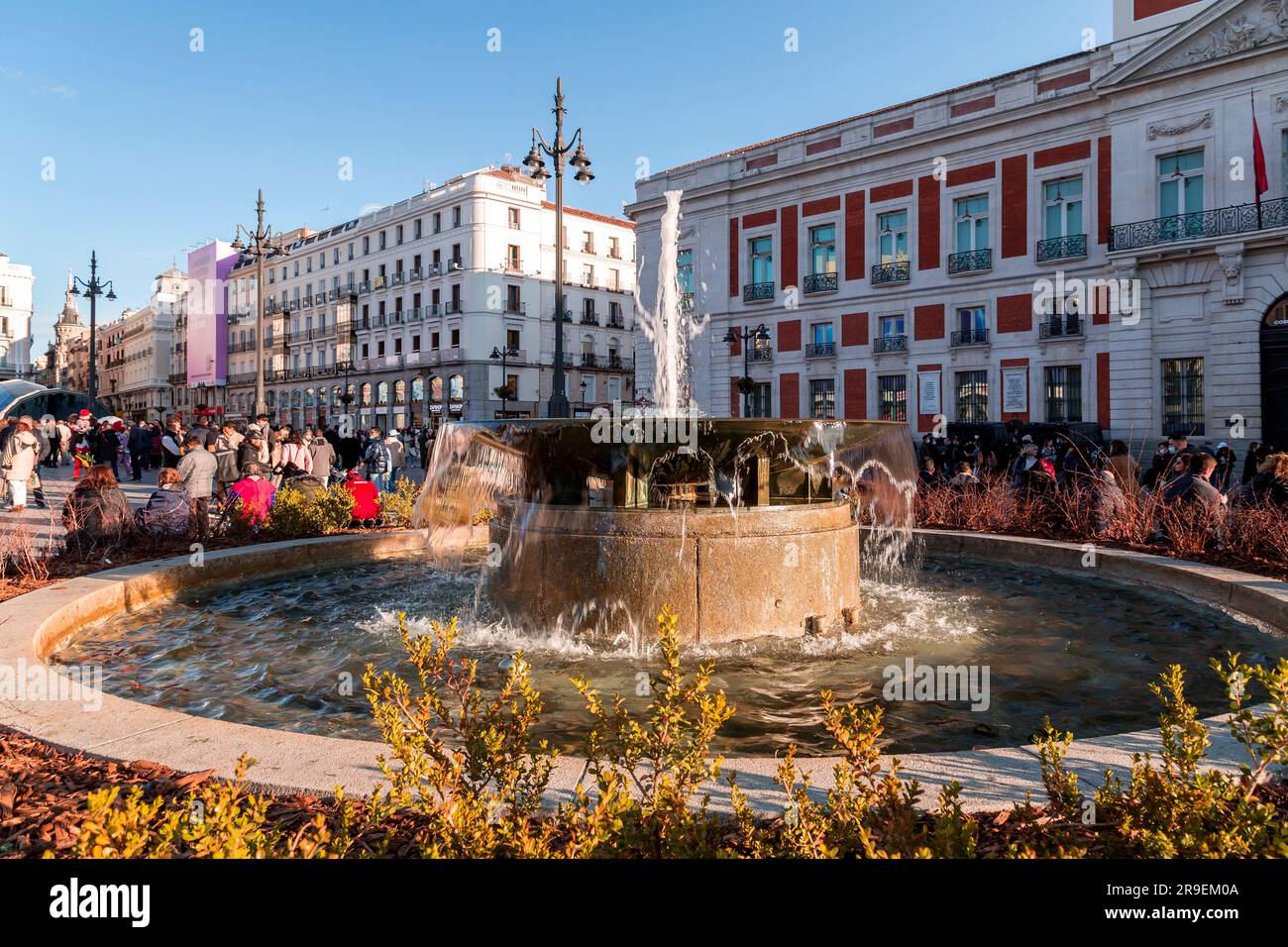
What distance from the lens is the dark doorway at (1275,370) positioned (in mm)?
22172

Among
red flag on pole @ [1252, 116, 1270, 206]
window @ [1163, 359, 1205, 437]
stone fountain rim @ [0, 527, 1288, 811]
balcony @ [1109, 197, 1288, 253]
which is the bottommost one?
stone fountain rim @ [0, 527, 1288, 811]

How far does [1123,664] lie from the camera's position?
17.5 ft

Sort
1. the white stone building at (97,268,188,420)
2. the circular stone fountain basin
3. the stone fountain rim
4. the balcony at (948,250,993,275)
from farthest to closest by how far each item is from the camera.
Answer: the white stone building at (97,268,188,420), the balcony at (948,250,993,275), the circular stone fountain basin, the stone fountain rim

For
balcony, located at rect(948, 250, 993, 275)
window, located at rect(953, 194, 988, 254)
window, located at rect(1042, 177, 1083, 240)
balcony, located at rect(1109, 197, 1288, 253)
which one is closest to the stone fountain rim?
balcony, located at rect(1109, 197, 1288, 253)

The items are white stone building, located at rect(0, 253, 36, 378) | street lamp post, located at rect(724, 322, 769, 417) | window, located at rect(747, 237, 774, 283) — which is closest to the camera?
street lamp post, located at rect(724, 322, 769, 417)

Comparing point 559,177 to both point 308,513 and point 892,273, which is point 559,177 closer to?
point 308,513

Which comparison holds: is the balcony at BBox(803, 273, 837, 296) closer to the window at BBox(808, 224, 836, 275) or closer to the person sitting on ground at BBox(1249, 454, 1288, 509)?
the window at BBox(808, 224, 836, 275)

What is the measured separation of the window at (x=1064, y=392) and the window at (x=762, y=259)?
11487 mm

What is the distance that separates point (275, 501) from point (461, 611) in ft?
13.7

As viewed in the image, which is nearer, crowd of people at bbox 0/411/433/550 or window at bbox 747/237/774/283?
crowd of people at bbox 0/411/433/550

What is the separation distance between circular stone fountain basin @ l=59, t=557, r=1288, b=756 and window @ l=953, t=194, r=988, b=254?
2313cm

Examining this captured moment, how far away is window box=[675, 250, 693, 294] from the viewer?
115 feet
